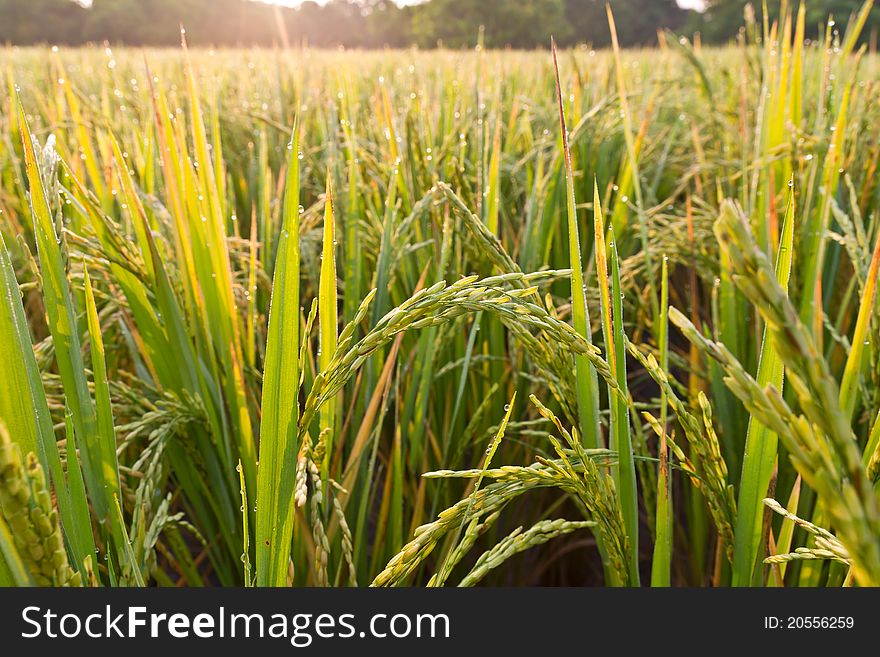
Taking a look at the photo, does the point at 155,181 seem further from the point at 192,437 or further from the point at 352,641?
the point at 352,641

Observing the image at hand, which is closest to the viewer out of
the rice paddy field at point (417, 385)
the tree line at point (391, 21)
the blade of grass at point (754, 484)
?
the rice paddy field at point (417, 385)

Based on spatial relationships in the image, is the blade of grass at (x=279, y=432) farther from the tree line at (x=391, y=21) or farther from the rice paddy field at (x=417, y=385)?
the tree line at (x=391, y=21)

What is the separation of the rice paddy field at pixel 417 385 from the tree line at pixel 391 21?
25111 millimetres

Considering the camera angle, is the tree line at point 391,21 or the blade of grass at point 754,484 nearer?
the blade of grass at point 754,484

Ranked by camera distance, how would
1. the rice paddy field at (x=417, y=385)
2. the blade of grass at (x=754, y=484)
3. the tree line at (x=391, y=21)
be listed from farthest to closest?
the tree line at (x=391, y=21)
the blade of grass at (x=754, y=484)
the rice paddy field at (x=417, y=385)

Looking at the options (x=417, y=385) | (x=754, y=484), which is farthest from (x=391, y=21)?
(x=754, y=484)

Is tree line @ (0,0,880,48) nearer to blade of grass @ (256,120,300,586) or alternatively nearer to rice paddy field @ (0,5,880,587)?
rice paddy field @ (0,5,880,587)

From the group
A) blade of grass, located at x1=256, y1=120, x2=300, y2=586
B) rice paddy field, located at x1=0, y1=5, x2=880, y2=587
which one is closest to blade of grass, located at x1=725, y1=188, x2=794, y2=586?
rice paddy field, located at x1=0, y1=5, x2=880, y2=587

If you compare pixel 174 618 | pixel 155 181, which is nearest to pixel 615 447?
pixel 174 618

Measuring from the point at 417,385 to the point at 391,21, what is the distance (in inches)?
1266

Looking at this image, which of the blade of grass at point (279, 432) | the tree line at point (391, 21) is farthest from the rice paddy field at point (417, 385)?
the tree line at point (391, 21)

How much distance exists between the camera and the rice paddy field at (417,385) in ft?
1.59

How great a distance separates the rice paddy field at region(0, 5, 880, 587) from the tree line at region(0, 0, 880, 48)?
25.1 meters

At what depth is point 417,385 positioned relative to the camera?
37.6 inches
